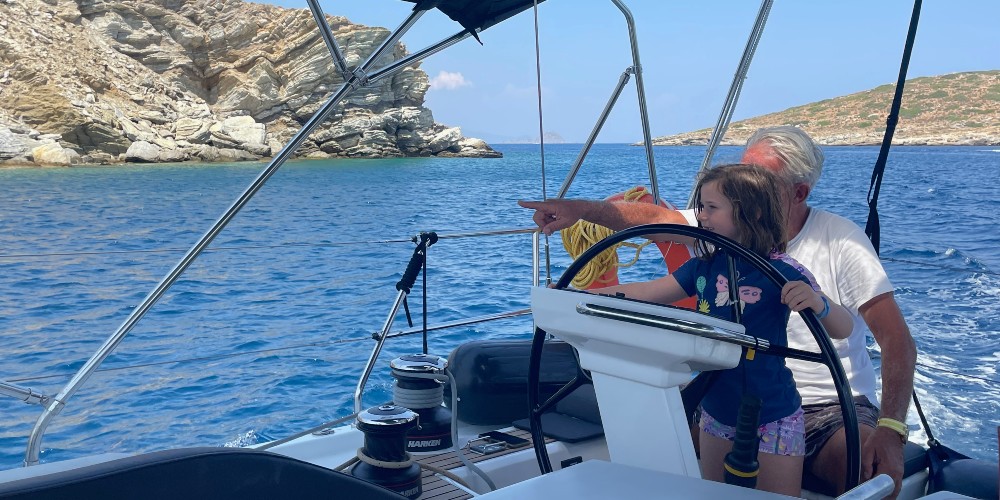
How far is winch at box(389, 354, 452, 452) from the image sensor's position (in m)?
1.76

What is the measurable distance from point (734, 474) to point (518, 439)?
2.83ft

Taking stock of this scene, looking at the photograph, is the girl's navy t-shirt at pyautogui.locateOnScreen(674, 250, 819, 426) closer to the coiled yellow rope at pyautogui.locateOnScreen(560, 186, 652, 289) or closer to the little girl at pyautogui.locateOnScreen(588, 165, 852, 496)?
the little girl at pyautogui.locateOnScreen(588, 165, 852, 496)

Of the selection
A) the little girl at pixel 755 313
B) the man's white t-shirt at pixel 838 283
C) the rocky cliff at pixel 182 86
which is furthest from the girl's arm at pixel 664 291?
the rocky cliff at pixel 182 86

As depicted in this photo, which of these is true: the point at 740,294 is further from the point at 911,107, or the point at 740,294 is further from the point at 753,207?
the point at 911,107

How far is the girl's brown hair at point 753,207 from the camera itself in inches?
54.1

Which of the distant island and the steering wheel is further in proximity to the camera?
the distant island

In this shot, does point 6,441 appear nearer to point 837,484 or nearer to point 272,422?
point 272,422

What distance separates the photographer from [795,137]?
1.68 m

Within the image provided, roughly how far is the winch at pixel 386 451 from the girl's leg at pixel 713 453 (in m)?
0.50

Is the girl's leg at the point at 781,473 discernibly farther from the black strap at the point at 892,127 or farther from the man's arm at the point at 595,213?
the man's arm at the point at 595,213

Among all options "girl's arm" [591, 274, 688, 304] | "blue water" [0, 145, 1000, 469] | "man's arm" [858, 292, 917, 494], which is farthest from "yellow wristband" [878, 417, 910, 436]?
"blue water" [0, 145, 1000, 469]

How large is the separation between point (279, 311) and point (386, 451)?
6.24 meters

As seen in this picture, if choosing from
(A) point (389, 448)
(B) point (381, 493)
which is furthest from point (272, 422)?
(B) point (381, 493)

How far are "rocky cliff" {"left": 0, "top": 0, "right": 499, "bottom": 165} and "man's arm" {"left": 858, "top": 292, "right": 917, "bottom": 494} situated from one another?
31.3 m
